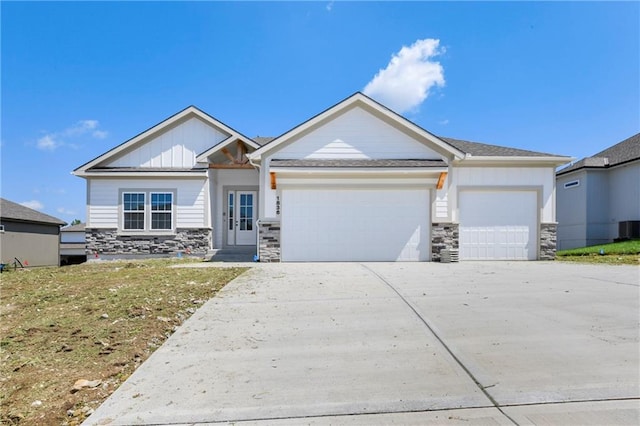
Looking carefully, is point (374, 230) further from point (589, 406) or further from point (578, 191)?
point (578, 191)

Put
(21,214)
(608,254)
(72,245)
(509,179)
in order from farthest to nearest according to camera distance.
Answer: (72,245)
(21,214)
(608,254)
(509,179)

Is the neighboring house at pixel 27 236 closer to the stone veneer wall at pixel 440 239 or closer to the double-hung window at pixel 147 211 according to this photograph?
the double-hung window at pixel 147 211

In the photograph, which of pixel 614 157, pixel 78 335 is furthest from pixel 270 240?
pixel 614 157

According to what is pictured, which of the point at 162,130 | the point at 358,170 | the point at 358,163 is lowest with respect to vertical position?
the point at 358,170

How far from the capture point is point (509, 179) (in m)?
11.7

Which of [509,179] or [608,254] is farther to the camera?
[608,254]

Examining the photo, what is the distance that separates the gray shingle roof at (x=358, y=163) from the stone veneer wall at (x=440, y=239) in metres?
2.03

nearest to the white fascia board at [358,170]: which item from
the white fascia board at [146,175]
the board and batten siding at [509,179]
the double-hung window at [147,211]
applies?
the board and batten siding at [509,179]

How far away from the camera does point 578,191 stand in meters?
16.2

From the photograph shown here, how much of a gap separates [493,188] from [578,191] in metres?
7.91

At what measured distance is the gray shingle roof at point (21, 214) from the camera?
16.7 m

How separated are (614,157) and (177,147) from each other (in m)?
19.9

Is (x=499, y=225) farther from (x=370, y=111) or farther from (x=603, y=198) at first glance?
(x=603, y=198)

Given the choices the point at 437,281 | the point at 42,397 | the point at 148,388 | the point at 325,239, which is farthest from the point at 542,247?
the point at 42,397
